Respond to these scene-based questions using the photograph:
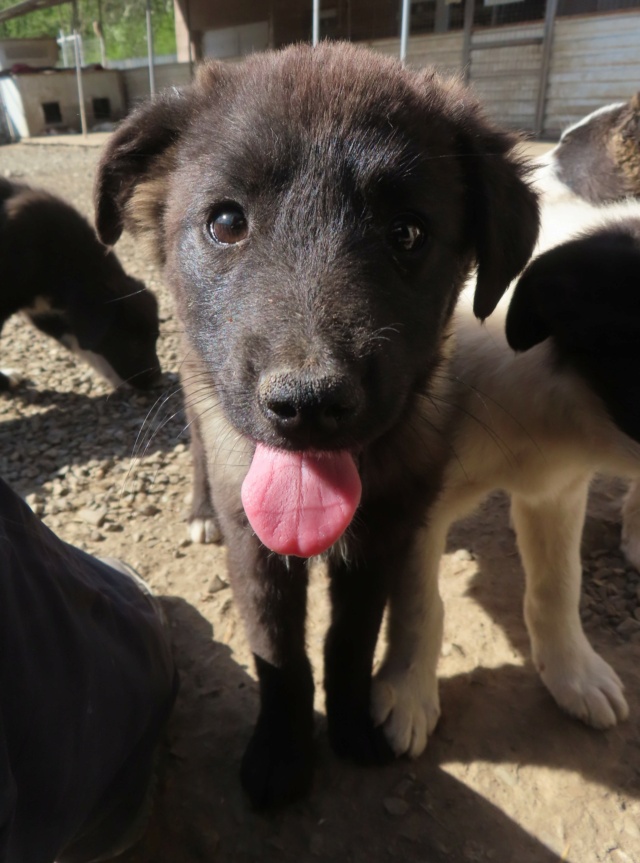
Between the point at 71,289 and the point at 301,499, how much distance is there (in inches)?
135

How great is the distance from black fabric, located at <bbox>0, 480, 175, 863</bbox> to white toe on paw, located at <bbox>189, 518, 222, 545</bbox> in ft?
3.05

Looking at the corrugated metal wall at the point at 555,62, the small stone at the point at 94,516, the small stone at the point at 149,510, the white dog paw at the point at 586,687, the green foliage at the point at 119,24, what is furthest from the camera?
the green foliage at the point at 119,24

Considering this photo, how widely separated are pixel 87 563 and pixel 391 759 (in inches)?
38.4

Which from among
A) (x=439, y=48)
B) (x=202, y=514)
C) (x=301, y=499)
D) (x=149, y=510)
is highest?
(x=439, y=48)

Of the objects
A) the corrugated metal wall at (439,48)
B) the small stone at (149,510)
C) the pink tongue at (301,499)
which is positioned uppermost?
the corrugated metal wall at (439,48)

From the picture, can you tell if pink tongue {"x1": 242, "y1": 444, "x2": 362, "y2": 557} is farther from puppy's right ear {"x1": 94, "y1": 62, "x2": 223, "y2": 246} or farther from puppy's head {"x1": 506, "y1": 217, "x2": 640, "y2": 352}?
puppy's right ear {"x1": 94, "y1": 62, "x2": 223, "y2": 246}

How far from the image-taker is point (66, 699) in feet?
4.54

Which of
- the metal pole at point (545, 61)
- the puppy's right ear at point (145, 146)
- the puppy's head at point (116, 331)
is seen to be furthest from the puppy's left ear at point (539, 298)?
the metal pole at point (545, 61)

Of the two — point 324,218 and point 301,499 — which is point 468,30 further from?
point 301,499

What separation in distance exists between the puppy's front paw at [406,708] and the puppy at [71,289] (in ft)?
8.67

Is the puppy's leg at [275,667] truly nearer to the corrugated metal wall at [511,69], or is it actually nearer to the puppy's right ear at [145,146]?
the puppy's right ear at [145,146]

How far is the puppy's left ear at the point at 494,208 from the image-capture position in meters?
1.65

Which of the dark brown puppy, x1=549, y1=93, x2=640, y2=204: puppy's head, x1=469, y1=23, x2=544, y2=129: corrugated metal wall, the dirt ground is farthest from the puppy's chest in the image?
x1=469, y1=23, x2=544, y2=129: corrugated metal wall

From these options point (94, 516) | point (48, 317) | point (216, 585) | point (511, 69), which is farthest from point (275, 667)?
point (511, 69)
